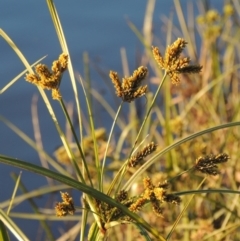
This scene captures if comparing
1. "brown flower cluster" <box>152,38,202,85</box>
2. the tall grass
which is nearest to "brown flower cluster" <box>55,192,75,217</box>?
the tall grass

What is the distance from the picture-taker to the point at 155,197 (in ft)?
1.56

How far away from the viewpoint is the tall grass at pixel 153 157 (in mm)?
484

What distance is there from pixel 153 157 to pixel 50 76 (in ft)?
0.31

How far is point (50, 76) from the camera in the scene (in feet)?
1.58

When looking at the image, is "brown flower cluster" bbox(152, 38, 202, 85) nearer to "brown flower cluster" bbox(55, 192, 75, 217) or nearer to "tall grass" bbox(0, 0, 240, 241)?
"tall grass" bbox(0, 0, 240, 241)

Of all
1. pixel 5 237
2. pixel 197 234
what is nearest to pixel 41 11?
pixel 197 234

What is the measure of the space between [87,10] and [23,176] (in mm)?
763

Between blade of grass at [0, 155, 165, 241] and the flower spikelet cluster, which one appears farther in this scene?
the flower spikelet cluster

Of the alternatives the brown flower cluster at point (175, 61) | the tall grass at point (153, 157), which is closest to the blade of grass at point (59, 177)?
the tall grass at point (153, 157)

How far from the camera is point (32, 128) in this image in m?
1.79

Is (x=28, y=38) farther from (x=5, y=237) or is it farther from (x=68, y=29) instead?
(x=5, y=237)

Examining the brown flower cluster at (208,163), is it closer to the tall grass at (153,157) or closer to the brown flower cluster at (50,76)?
the tall grass at (153,157)

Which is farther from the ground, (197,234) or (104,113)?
(104,113)

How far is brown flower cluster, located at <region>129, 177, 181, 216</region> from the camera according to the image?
1.53ft
